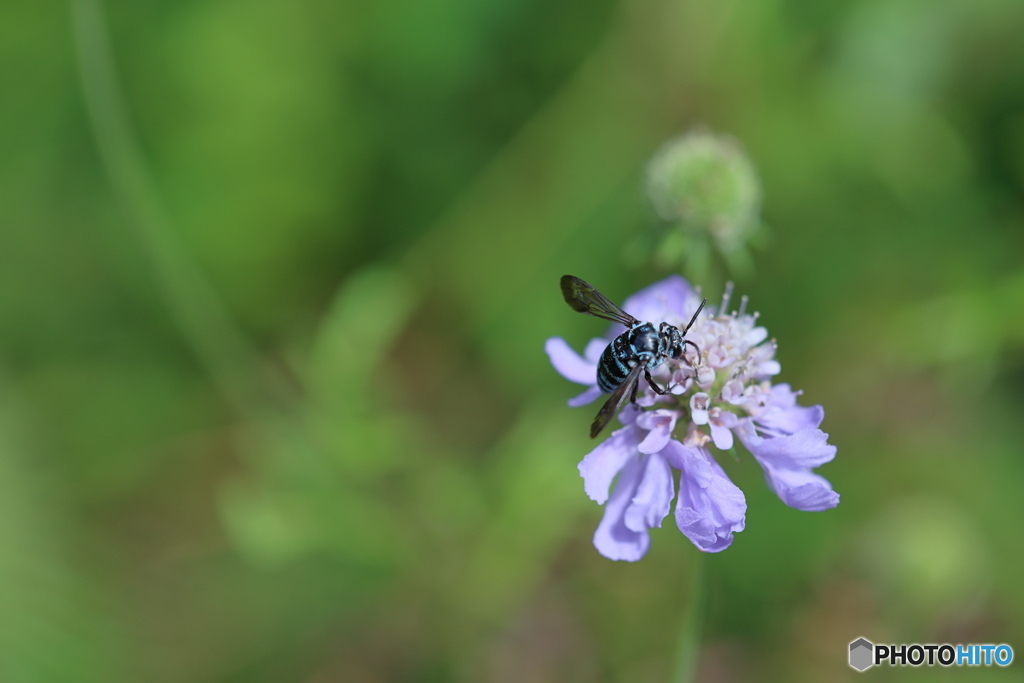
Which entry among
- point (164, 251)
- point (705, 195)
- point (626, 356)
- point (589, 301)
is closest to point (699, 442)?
point (626, 356)

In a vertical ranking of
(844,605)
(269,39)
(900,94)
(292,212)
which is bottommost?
(844,605)

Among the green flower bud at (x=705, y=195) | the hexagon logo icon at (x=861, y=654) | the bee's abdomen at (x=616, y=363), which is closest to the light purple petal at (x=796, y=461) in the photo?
the bee's abdomen at (x=616, y=363)

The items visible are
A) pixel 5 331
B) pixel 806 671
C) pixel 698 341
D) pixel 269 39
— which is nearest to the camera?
pixel 698 341

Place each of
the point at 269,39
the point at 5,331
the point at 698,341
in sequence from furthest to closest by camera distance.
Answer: the point at 269,39 < the point at 5,331 < the point at 698,341

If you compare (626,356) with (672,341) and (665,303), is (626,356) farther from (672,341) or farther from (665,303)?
(665,303)

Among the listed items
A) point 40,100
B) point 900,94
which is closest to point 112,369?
point 40,100

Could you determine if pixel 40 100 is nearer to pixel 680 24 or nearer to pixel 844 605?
pixel 680 24

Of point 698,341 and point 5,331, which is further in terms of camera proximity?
point 5,331
